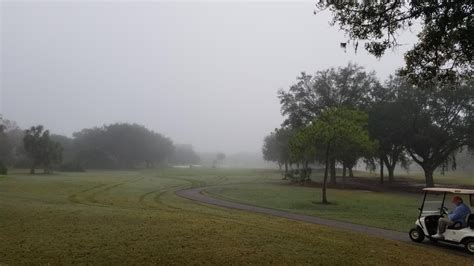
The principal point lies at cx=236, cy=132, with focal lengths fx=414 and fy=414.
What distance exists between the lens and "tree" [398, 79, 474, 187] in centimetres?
5175

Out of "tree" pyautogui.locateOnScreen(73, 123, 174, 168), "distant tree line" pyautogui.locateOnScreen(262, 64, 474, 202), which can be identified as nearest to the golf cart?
"distant tree line" pyautogui.locateOnScreen(262, 64, 474, 202)

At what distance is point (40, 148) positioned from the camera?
247 ft

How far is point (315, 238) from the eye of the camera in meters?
14.1

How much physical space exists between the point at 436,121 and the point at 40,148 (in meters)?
65.6

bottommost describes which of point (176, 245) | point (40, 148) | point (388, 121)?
point (176, 245)

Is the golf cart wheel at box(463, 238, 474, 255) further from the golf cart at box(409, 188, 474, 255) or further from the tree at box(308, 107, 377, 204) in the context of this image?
the tree at box(308, 107, 377, 204)

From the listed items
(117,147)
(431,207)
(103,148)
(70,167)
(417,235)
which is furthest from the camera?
(117,147)

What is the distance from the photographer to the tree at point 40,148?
2965 inches

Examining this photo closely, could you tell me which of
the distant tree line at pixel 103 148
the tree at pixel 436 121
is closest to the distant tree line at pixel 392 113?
the tree at pixel 436 121

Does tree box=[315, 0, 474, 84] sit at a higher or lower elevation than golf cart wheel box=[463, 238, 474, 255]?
higher

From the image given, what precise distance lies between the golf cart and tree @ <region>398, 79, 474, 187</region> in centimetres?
3795

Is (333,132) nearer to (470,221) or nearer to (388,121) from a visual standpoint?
(470,221)

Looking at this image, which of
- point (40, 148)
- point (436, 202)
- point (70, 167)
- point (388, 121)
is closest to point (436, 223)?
point (436, 202)

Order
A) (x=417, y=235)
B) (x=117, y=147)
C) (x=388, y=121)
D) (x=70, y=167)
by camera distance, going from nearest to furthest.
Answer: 1. (x=417, y=235)
2. (x=388, y=121)
3. (x=70, y=167)
4. (x=117, y=147)
